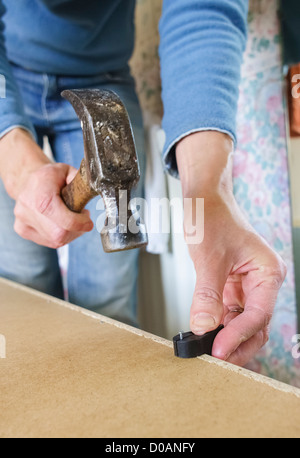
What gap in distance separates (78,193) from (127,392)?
31cm

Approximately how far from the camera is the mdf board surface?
0.33 meters

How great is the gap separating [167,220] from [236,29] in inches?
26.4

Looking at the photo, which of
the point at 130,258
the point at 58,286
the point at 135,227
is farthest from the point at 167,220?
the point at 135,227

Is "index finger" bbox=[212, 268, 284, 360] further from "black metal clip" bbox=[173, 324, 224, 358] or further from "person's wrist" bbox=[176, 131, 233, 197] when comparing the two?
"person's wrist" bbox=[176, 131, 233, 197]

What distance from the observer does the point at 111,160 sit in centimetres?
49

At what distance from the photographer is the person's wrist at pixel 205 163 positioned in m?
0.62

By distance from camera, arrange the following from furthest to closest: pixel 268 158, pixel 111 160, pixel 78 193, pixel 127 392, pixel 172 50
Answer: pixel 268 158, pixel 172 50, pixel 78 193, pixel 111 160, pixel 127 392

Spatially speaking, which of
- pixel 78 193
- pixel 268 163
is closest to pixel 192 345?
pixel 78 193

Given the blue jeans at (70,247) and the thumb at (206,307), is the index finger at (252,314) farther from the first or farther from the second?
the blue jeans at (70,247)

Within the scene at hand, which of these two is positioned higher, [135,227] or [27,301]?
[135,227]
